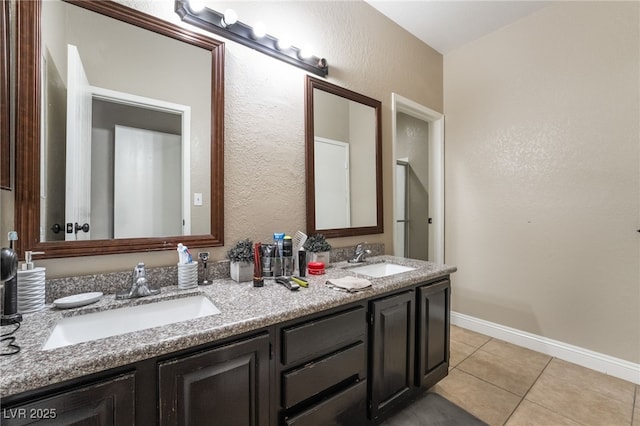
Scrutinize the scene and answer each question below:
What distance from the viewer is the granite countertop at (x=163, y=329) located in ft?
2.15

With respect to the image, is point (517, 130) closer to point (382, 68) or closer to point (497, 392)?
point (382, 68)

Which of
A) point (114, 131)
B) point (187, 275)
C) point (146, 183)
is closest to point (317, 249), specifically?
point (187, 275)

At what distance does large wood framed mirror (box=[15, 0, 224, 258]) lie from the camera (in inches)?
42.0

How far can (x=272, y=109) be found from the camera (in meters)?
1.69

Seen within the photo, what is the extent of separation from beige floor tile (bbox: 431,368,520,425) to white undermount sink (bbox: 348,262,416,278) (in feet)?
2.73

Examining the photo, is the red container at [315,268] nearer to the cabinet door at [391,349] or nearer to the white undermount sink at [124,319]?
the cabinet door at [391,349]

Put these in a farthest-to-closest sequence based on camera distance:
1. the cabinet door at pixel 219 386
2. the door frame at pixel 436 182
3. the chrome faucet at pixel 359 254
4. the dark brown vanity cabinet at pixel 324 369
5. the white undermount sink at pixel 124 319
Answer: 1. the door frame at pixel 436 182
2. the chrome faucet at pixel 359 254
3. the dark brown vanity cabinet at pixel 324 369
4. the white undermount sink at pixel 124 319
5. the cabinet door at pixel 219 386

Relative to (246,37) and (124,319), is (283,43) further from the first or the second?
(124,319)

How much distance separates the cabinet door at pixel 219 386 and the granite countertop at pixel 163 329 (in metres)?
0.06

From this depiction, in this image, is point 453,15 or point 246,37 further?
point 453,15

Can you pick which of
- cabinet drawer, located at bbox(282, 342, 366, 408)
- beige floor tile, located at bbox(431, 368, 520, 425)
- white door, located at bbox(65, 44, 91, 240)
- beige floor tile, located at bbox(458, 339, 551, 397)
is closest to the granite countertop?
cabinet drawer, located at bbox(282, 342, 366, 408)

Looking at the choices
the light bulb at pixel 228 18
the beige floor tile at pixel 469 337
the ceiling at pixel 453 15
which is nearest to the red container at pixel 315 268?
the light bulb at pixel 228 18

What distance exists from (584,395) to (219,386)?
91.7 inches

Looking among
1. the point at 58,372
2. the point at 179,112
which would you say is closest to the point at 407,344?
the point at 58,372
